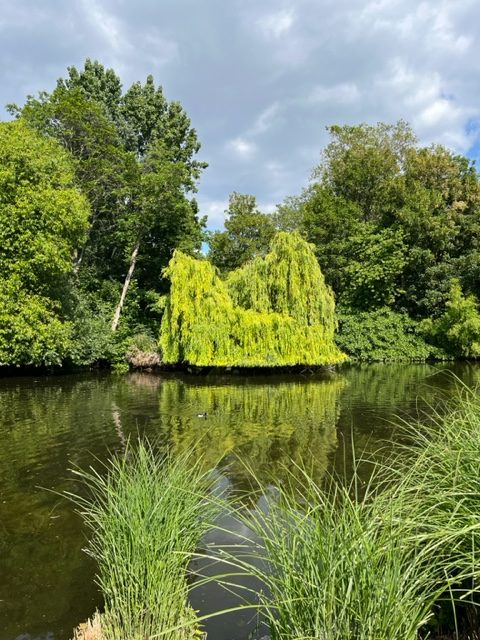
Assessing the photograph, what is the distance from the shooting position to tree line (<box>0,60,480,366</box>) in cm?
1711

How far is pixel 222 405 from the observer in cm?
1274

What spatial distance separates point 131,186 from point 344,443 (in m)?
19.2

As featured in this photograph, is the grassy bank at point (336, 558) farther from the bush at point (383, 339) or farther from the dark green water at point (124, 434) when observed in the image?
the bush at point (383, 339)

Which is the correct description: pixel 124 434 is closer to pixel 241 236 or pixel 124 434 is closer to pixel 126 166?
pixel 126 166

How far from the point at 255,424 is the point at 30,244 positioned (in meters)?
10.4

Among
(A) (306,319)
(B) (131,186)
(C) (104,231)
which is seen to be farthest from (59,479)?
(C) (104,231)

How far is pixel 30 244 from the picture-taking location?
15766 millimetres

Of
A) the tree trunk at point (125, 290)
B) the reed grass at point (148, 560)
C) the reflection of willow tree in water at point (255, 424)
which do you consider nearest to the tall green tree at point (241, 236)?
the tree trunk at point (125, 290)

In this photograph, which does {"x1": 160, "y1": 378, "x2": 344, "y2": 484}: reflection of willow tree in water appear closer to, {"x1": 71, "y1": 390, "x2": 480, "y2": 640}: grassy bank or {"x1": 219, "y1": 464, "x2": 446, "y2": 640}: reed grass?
{"x1": 71, "y1": 390, "x2": 480, "y2": 640}: grassy bank

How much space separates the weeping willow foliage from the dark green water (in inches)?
42.7

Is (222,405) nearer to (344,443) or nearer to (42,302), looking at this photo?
(344,443)

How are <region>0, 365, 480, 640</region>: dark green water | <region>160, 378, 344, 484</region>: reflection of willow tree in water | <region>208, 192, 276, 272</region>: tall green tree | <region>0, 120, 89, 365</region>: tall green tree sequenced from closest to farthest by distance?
<region>0, 365, 480, 640</region>: dark green water, <region>160, 378, 344, 484</region>: reflection of willow tree in water, <region>0, 120, 89, 365</region>: tall green tree, <region>208, 192, 276, 272</region>: tall green tree

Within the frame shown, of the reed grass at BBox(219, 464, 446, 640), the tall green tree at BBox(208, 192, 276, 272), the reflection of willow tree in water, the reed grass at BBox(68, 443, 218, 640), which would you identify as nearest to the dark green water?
the reflection of willow tree in water

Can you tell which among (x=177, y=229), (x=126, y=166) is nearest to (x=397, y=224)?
(x=177, y=229)
